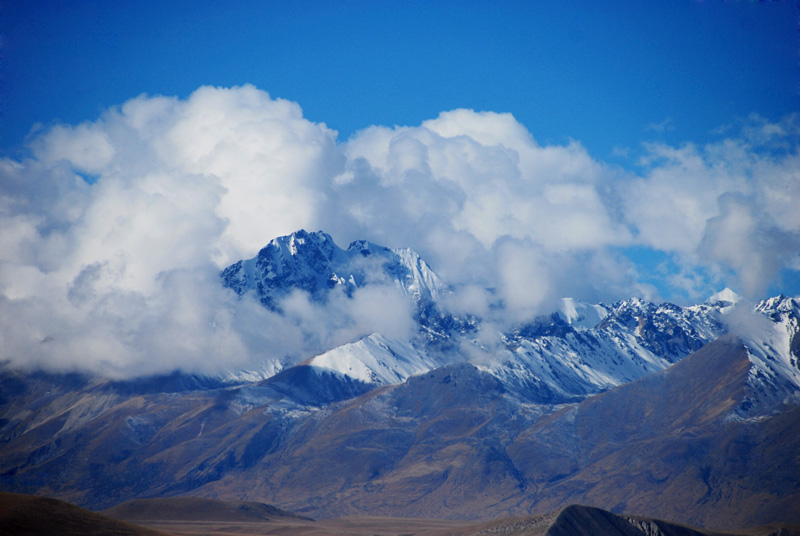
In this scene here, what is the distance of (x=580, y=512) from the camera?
199 metres

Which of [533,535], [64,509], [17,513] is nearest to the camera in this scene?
[17,513]

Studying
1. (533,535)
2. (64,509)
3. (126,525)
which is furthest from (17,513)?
(533,535)

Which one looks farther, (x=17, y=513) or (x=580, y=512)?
(x=580, y=512)

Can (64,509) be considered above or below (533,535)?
above

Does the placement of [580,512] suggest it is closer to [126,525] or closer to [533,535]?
[533,535]

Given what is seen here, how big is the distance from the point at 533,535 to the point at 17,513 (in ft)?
341

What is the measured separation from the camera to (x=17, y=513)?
A: 174000 mm

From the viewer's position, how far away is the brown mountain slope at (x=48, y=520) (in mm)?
170375

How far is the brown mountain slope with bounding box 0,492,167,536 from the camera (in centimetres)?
17038

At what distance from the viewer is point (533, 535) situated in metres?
198

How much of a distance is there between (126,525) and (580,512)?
3823 inches

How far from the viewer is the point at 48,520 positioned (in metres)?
177

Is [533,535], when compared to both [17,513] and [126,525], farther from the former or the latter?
[17,513]

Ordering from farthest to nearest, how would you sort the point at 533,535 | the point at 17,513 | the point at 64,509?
1. the point at 533,535
2. the point at 64,509
3. the point at 17,513
